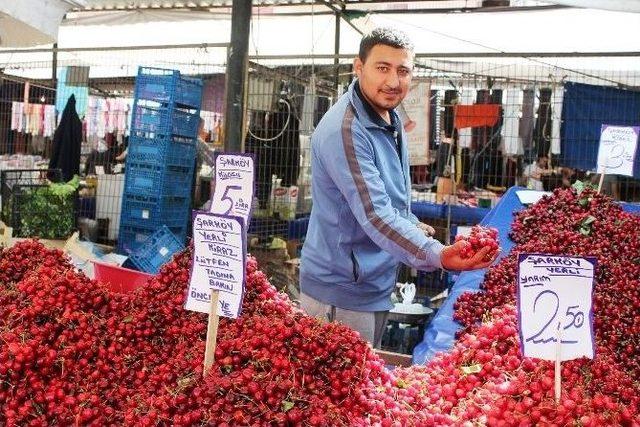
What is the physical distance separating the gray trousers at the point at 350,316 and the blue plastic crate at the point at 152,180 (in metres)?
4.73

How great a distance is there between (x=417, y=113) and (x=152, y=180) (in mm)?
2944

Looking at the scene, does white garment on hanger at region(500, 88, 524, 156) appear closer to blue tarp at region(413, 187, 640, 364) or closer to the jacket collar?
blue tarp at region(413, 187, 640, 364)

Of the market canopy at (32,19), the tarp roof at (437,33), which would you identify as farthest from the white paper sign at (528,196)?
the tarp roof at (437,33)

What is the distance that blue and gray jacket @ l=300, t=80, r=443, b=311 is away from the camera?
97.9 inches

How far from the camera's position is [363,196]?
8.13ft

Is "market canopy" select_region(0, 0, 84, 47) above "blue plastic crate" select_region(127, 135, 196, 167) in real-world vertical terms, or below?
above

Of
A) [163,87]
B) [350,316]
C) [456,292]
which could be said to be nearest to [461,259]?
[350,316]


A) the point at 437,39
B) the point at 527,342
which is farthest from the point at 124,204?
the point at 527,342

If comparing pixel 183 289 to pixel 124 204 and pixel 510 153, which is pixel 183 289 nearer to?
pixel 124 204

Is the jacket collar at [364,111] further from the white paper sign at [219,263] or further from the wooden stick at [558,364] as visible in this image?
the wooden stick at [558,364]

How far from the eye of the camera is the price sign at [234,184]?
233cm

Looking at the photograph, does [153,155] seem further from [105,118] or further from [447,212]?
[105,118]

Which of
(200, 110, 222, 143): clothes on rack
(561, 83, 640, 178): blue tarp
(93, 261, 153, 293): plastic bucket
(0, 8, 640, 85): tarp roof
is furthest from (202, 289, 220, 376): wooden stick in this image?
(200, 110, 222, 143): clothes on rack

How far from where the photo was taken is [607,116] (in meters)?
7.85
